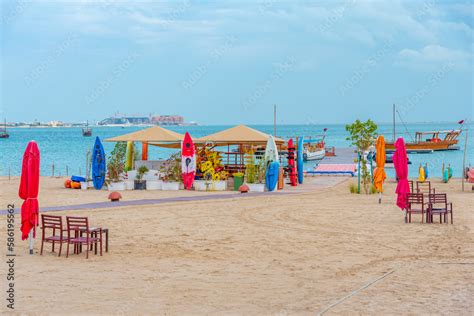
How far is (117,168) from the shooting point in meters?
25.0

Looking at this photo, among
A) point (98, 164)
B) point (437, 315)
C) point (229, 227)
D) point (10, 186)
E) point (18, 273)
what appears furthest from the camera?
point (10, 186)

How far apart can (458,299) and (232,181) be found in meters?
16.6

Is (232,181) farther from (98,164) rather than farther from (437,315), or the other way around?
(437,315)

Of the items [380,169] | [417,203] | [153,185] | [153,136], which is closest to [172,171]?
[153,185]

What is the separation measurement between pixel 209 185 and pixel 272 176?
225 cm

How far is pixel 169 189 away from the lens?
80.3ft

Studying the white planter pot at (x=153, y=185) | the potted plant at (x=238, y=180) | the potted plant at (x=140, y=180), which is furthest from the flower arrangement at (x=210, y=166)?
the potted plant at (x=140, y=180)

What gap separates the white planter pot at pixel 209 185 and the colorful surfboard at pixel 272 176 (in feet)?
5.25

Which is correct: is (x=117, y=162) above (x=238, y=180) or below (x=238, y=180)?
above

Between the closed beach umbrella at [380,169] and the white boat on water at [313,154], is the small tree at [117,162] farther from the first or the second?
the white boat on water at [313,154]

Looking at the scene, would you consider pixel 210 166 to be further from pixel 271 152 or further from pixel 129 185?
pixel 129 185

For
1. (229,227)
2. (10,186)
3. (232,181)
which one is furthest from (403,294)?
(10,186)

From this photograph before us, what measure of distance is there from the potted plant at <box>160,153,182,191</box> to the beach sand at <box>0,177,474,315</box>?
6.56 meters

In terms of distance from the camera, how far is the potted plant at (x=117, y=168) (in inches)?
959
